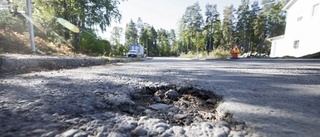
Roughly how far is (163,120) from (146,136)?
0.24 meters

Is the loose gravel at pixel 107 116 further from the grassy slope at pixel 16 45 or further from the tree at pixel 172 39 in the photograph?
the tree at pixel 172 39

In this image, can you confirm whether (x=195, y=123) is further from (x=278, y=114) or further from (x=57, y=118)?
(x=57, y=118)

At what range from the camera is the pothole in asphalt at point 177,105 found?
1.23 m

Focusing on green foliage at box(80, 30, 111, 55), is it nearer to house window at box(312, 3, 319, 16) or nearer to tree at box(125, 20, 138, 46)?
house window at box(312, 3, 319, 16)

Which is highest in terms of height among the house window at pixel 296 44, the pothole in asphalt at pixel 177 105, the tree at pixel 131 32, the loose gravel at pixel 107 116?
the tree at pixel 131 32

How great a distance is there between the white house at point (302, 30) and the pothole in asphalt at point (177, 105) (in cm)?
1773

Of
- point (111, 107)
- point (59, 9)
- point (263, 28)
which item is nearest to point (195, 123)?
point (111, 107)

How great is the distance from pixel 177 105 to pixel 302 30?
19944mm

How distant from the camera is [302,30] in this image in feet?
52.9

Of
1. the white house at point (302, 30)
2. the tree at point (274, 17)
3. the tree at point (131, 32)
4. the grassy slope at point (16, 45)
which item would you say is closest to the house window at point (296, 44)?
the white house at point (302, 30)

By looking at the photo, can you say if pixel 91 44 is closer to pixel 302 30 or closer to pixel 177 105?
pixel 177 105

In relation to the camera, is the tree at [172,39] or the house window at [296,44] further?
the tree at [172,39]

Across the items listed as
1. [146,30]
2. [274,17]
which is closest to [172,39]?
[146,30]

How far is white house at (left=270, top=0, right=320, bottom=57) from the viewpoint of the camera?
47.9ft
